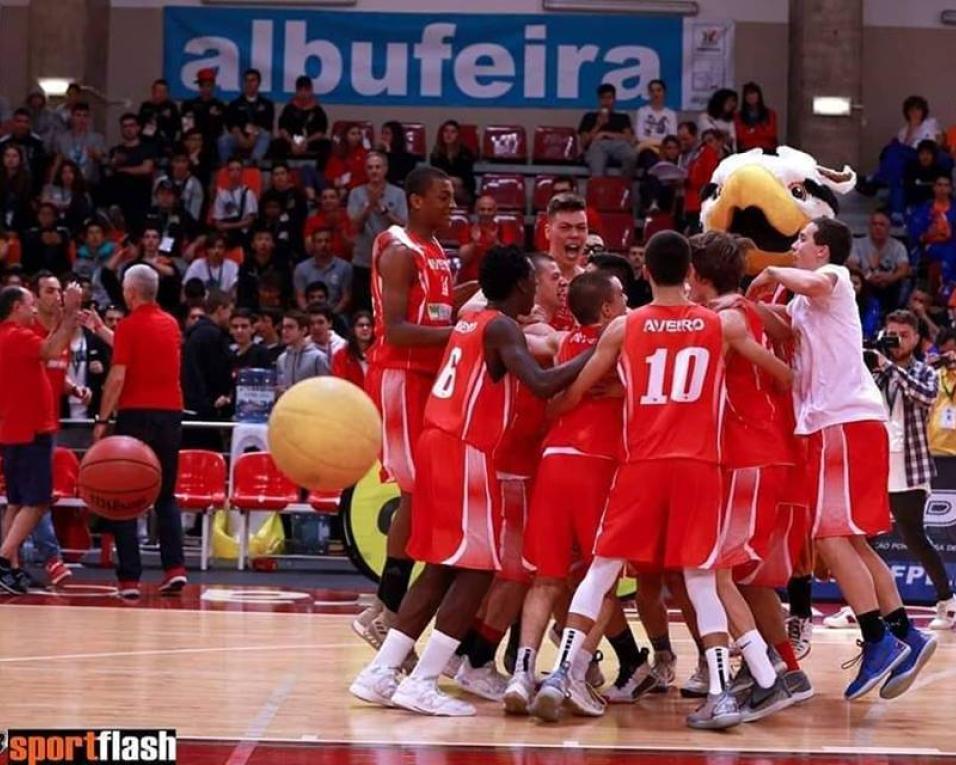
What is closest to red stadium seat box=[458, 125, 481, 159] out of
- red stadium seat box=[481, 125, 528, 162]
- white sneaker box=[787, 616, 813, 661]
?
red stadium seat box=[481, 125, 528, 162]

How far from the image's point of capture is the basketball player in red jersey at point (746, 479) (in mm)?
6727

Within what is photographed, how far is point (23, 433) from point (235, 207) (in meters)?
6.67

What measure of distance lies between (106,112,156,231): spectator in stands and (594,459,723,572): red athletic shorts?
12116 mm

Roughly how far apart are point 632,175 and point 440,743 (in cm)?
1334

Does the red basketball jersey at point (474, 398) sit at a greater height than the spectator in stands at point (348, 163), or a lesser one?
lesser

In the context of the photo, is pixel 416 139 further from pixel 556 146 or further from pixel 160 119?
pixel 160 119

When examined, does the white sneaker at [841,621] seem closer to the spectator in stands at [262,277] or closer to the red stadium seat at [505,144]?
the spectator in stands at [262,277]

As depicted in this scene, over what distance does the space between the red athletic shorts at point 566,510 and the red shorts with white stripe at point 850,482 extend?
3.16 ft

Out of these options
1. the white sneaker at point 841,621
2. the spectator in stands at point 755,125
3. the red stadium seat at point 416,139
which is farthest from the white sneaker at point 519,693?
the red stadium seat at point 416,139

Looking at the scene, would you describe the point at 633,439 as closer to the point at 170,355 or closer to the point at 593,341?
the point at 593,341

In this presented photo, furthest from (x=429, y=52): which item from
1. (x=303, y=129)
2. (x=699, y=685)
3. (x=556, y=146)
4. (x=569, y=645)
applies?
(x=569, y=645)

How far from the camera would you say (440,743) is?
6.08m

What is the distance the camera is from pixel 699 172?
58.4ft

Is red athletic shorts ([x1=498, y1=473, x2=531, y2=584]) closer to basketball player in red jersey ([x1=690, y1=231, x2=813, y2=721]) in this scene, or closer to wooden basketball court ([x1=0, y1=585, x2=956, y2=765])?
wooden basketball court ([x1=0, y1=585, x2=956, y2=765])
